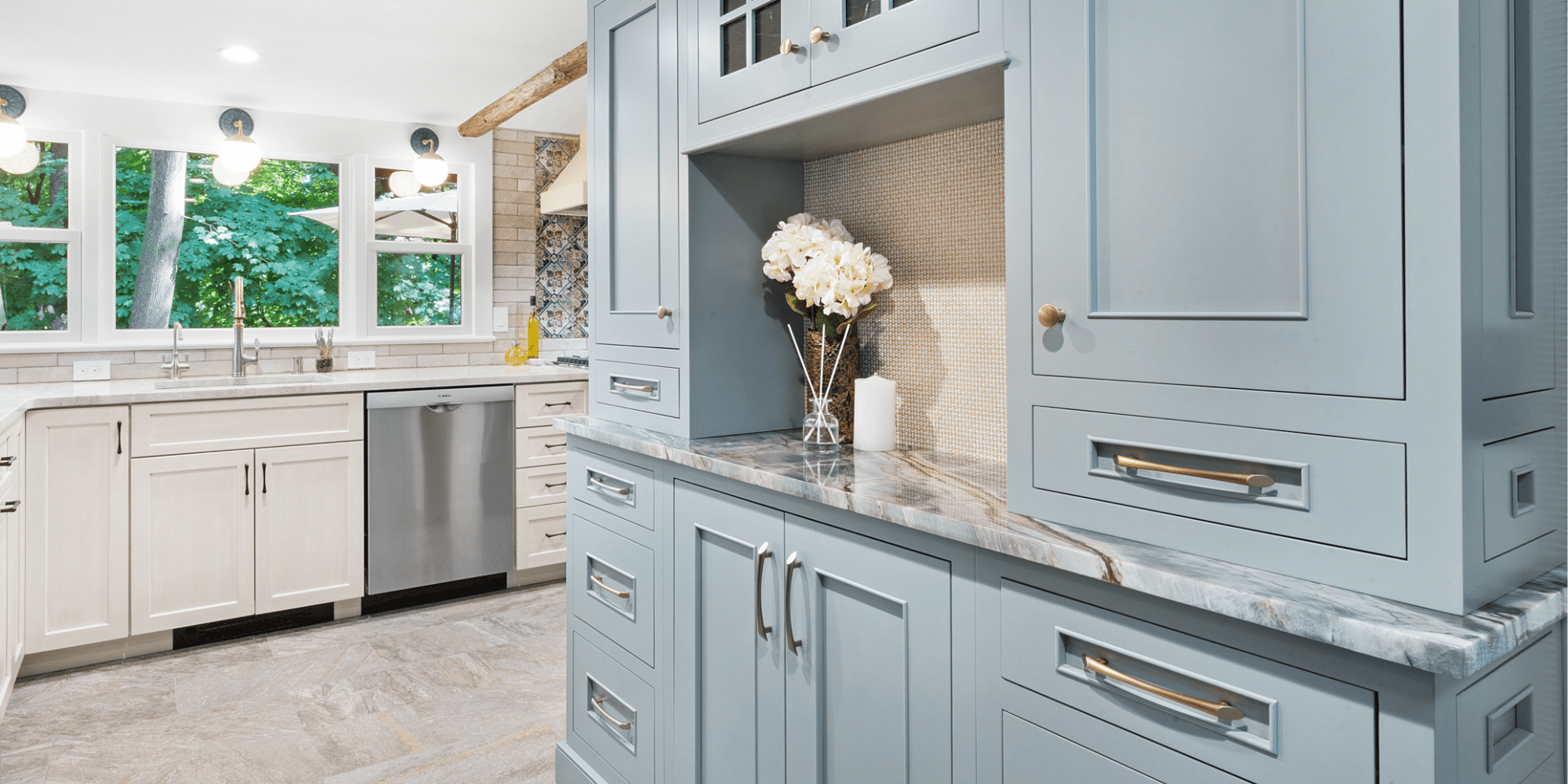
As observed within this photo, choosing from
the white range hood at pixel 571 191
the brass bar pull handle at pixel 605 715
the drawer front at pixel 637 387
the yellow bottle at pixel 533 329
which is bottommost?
the brass bar pull handle at pixel 605 715

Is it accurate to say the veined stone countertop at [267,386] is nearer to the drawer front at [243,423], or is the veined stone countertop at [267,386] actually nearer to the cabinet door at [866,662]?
the drawer front at [243,423]

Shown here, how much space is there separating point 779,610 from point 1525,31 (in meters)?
1.29

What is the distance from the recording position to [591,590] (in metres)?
2.25

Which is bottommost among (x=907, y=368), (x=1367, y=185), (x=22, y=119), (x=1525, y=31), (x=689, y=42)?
(x=907, y=368)

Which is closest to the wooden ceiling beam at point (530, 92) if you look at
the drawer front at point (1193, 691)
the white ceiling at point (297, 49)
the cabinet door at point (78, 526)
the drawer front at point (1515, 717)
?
the white ceiling at point (297, 49)

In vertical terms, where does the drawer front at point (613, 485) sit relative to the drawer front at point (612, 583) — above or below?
above

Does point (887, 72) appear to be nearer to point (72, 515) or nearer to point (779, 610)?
point (779, 610)

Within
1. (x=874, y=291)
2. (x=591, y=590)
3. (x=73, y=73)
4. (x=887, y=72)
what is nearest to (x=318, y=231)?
(x=73, y=73)

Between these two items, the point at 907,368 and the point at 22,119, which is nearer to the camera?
the point at 907,368

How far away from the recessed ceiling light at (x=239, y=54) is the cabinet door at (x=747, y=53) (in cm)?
237

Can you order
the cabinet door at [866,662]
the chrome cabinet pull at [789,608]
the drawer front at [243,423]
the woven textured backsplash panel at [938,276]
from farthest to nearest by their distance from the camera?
the drawer front at [243,423]
the woven textured backsplash panel at [938,276]
the chrome cabinet pull at [789,608]
the cabinet door at [866,662]

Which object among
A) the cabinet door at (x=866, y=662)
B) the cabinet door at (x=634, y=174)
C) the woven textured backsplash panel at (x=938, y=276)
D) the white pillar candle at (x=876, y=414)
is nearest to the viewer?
the cabinet door at (x=866, y=662)

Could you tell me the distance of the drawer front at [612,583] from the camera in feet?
6.58

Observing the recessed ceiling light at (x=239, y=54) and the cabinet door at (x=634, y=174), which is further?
the recessed ceiling light at (x=239, y=54)
